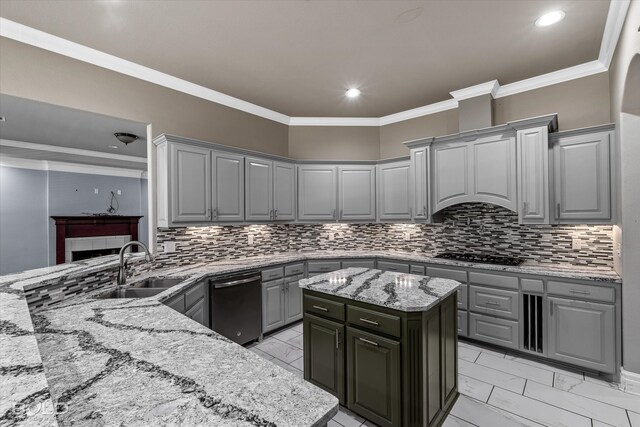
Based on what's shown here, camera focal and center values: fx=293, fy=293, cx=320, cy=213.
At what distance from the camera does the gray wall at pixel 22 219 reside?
573 cm

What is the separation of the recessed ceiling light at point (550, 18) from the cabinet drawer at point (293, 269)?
3435 millimetres

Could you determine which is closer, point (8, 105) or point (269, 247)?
point (8, 105)

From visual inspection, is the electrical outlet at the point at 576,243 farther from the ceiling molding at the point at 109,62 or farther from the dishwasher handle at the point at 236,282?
the ceiling molding at the point at 109,62

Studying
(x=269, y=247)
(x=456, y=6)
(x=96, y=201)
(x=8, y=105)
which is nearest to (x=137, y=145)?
(x=8, y=105)

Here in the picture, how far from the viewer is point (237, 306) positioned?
3195 mm

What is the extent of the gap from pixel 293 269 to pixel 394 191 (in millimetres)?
1832

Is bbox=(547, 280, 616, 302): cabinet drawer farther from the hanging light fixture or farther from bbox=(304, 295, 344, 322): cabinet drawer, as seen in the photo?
the hanging light fixture

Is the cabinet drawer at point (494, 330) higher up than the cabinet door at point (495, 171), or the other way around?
the cabinet door at point (495, 171)

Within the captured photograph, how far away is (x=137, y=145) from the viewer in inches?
215

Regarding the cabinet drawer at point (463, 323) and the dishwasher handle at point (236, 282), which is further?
the cabinet drawer at point (463, 323)

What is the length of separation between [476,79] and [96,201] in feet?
26.8

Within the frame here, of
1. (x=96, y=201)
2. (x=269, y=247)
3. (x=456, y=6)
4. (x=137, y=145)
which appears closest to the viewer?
(x=456, y=6)

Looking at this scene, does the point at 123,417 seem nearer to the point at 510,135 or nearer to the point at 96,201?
the point at 510,135

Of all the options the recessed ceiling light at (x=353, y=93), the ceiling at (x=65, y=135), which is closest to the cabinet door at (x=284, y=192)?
the recessed ceiling light at (x=353, y=93)
